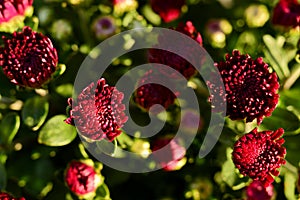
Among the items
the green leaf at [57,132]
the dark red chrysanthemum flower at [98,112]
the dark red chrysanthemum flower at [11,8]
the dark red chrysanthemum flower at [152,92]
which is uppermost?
the dark red chrysanthemum flower at [11,8]

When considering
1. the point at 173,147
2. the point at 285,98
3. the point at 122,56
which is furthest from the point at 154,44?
the point at 285,98

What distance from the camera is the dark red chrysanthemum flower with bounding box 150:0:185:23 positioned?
129cm

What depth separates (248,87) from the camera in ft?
3.62

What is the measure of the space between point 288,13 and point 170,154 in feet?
1.51

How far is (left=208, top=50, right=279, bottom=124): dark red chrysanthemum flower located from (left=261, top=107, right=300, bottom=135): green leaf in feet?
0.47

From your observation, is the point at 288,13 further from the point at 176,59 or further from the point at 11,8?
the point at 11,8

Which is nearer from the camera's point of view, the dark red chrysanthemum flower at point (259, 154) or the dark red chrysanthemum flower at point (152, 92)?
the dark red chrysanthemum flower at point (259, 154)

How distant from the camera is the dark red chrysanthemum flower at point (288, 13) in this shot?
1.25 m

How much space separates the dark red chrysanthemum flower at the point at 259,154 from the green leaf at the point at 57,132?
0.39m

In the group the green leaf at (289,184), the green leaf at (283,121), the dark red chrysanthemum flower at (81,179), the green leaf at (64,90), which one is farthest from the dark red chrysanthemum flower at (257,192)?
the green leaf at (64,90)

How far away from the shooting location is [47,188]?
4.28 ft

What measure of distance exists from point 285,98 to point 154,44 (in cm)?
37

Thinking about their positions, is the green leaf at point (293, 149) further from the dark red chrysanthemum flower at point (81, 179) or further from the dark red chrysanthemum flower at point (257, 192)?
the dark red chrysanthemum flower at point (81, 179)

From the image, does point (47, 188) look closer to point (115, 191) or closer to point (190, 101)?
point (115, 191)
